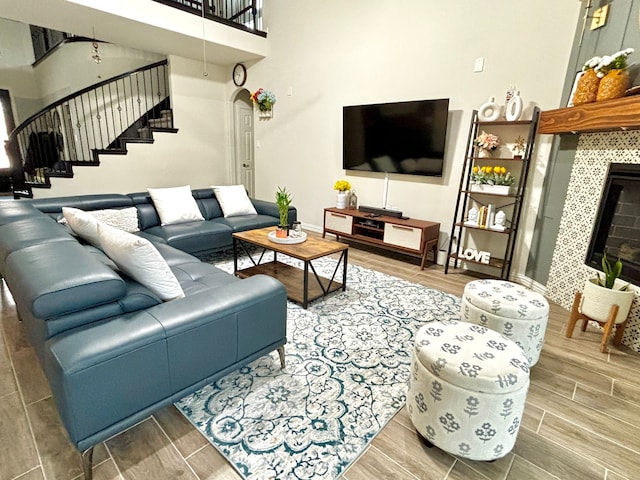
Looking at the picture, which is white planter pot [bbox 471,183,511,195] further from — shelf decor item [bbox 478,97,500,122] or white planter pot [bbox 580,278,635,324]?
white planter pot [bbox 580,278,635,324]

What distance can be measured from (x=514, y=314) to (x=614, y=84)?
6.09ft

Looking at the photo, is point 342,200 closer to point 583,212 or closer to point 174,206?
point 174,206

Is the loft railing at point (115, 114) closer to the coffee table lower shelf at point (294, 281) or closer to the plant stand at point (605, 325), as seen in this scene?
the coffee table lower shelf at point (294, 281)

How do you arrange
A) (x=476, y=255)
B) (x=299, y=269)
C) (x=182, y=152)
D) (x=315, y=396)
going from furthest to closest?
(x=182, y=152) < (x=476, y=255) < (x=299, y=269) < (x=315, y=396)

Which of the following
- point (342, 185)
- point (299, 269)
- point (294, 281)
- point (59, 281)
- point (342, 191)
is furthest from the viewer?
point (342, 191)

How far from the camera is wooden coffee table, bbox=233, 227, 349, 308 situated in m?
2.77

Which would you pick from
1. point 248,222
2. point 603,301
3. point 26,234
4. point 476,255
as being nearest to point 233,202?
point 248,222

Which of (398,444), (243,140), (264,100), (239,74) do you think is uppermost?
(239,74)

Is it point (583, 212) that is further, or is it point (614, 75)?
point (583, 212)

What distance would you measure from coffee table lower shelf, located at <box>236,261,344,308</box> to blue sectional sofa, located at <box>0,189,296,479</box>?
2.99ft

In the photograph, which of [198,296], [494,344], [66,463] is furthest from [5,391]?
[494,344]

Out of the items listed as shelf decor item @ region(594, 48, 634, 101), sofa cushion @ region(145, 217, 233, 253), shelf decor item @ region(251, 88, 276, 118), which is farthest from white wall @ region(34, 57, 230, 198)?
shelf decor item @ region(594, 48, 634, 101)

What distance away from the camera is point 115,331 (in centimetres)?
130

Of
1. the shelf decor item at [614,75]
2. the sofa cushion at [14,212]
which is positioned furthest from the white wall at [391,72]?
the sofa cushion at [14,212]
